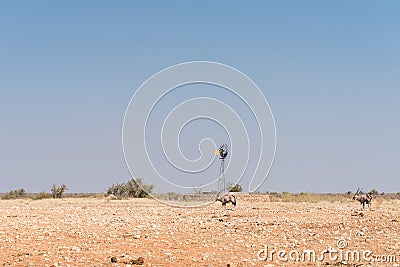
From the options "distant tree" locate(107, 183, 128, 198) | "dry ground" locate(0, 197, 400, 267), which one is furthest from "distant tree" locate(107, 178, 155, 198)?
"dry ground" locate(0, 197, 400, 267)

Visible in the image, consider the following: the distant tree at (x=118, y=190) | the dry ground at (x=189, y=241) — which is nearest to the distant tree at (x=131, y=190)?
the distant tree at (x=118, y=190)

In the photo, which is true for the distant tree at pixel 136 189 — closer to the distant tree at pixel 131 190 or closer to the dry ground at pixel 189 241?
the distant tree at pixel 131 190

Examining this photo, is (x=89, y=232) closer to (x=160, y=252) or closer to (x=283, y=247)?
(x=160, y=252)

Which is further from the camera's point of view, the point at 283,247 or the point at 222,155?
the point at 222,155

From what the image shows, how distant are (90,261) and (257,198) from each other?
31.6m

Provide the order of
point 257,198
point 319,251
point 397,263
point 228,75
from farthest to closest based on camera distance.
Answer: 1. point 257,198
2. point 228,75
3. point 319,251
4. point 397,263

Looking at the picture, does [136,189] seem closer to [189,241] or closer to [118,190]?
[118,190]

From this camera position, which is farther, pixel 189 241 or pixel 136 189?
pixel 136 189

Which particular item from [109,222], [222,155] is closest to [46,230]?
[109,222]

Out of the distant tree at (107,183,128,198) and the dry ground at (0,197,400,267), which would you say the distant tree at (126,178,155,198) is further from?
the dry ground at (0,197,400,267)

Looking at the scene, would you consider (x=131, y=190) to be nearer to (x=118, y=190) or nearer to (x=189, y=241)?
(x=118, y=190)

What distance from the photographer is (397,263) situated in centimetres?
1186

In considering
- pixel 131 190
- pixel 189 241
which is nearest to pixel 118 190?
pixel 131 190

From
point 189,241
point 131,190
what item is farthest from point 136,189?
point 189,241
